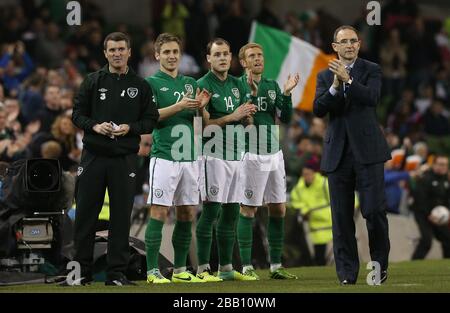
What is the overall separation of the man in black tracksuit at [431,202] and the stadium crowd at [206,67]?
0.39 feet

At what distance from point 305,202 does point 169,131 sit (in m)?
6.61

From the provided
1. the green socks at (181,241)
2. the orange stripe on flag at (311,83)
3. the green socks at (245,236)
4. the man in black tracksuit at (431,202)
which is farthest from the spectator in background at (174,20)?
the green socks at (181,241)

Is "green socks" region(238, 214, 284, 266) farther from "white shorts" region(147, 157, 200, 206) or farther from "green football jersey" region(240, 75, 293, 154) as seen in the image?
"white shorts" region(147, 157, 200, 206)

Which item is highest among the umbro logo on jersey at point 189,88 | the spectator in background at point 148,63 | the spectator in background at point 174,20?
the spectator in background at point 174,20

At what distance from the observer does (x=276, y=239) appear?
14.6 meters

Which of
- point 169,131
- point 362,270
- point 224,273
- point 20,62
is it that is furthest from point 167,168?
point 20,62

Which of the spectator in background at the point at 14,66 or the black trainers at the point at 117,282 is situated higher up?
the spectator in background at the point at 14,66

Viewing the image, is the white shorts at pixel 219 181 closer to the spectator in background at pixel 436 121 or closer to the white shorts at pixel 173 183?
the white shorts at pixel 173 183

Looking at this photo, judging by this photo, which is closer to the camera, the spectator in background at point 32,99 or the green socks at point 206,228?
the green socks at point 206,228

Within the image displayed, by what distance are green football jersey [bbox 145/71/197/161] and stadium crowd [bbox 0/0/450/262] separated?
3212 mm

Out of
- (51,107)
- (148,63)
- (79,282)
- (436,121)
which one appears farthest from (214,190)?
(436,121)

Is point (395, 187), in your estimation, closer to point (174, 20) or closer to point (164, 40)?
point (174, 20)

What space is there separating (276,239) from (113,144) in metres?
2.88

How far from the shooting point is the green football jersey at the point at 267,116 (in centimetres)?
1441
